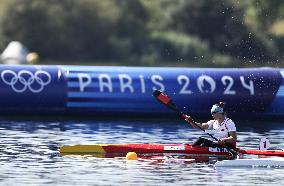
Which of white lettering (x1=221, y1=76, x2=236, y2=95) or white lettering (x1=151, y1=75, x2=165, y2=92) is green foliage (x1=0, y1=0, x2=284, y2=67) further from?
white lettering (x1=151, y1=75, x2=165, y2=92)

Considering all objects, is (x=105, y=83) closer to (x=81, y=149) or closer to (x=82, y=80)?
(x=82, y=80)

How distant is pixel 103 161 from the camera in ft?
89.5

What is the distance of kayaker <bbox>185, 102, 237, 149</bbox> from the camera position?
93.6 feet

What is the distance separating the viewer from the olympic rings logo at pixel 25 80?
123ft

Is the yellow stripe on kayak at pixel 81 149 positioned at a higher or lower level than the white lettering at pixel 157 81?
lower

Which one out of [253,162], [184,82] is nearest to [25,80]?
[184,82]

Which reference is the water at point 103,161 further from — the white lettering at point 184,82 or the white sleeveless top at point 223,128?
the white sleeveless top at point 223,128

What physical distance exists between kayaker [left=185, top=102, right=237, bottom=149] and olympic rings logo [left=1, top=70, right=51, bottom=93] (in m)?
9.66

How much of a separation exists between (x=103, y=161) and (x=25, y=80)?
10.9 meters

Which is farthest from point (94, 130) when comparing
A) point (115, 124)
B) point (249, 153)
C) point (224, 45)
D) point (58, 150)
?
point (224, 45)

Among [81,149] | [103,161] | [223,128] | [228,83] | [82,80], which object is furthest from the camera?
[228,83]

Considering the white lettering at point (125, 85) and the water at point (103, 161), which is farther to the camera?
A: the white lettering at point (125, 85)

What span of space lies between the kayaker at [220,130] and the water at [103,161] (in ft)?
4.39

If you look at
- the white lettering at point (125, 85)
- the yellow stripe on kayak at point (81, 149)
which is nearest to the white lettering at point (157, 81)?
the white lettering at point (125, 85)
